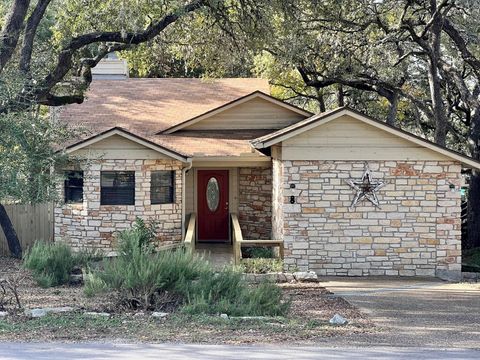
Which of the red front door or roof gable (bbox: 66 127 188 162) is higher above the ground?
roof gable (bbox: 66 127 188 162)

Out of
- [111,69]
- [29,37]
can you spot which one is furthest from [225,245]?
[29,37]

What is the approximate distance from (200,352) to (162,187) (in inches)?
465

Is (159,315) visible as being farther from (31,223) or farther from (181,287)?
(31,223)

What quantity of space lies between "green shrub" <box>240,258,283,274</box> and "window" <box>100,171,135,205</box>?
12.7 feet

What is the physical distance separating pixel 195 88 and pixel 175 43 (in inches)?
295

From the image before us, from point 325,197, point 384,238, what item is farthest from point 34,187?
point 384,238

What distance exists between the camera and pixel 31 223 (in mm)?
21750

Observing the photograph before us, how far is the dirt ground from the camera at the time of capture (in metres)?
9.80

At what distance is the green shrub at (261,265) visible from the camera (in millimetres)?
17413

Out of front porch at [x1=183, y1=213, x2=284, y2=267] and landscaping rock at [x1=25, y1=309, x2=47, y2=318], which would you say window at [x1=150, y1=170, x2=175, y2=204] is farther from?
landscaping rock at [x1=25, y1=309, x2=47, y2=318]

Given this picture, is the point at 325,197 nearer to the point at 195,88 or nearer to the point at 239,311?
the point at 239,311

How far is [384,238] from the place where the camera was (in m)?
18.5

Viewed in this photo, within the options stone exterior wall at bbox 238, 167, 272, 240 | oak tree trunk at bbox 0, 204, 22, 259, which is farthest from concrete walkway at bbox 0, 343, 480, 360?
stone exterior wall at bbox 238, 167, 272, 240

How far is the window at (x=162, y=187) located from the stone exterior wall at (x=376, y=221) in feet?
12.0
